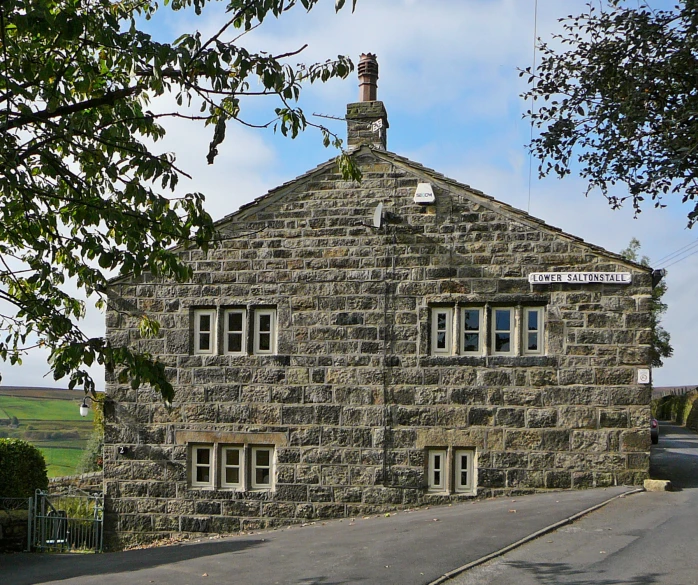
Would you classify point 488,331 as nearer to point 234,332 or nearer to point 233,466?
point 234,332

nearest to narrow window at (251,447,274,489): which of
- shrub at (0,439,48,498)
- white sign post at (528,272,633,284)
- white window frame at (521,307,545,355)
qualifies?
shrub at (0,439,48,498)

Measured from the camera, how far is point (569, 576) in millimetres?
9766

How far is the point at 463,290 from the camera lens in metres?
15.5

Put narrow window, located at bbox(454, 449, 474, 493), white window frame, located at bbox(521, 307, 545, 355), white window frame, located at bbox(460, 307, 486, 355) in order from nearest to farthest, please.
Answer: white window frame, located at bbox(521, 307, 545, 355) < narrow window, located at bbox(454, 449, 474, 493) < white window frame, located at bbox(460, 307, 486, 355)

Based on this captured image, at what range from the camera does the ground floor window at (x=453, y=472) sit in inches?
604

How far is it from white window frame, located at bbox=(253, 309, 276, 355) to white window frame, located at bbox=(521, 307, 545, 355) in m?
4.58

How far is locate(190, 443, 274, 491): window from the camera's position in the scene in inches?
635

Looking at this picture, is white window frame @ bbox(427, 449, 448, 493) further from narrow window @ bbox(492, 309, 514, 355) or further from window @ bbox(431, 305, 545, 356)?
narrow window @ bbox(492, 309, 514, 355)

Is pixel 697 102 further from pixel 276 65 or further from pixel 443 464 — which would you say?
pixel 443 464

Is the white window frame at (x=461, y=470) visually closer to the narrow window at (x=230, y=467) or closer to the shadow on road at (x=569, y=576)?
the narrow window at (x=230, y=467)

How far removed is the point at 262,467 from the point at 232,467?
2.00ft

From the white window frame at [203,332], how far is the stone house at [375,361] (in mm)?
43

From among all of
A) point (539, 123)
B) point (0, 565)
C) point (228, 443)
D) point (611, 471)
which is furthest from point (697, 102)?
point (0, 565)

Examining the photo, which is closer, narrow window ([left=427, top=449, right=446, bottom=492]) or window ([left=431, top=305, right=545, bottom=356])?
window ([left=431, top=305, right=545, bottom=356])
